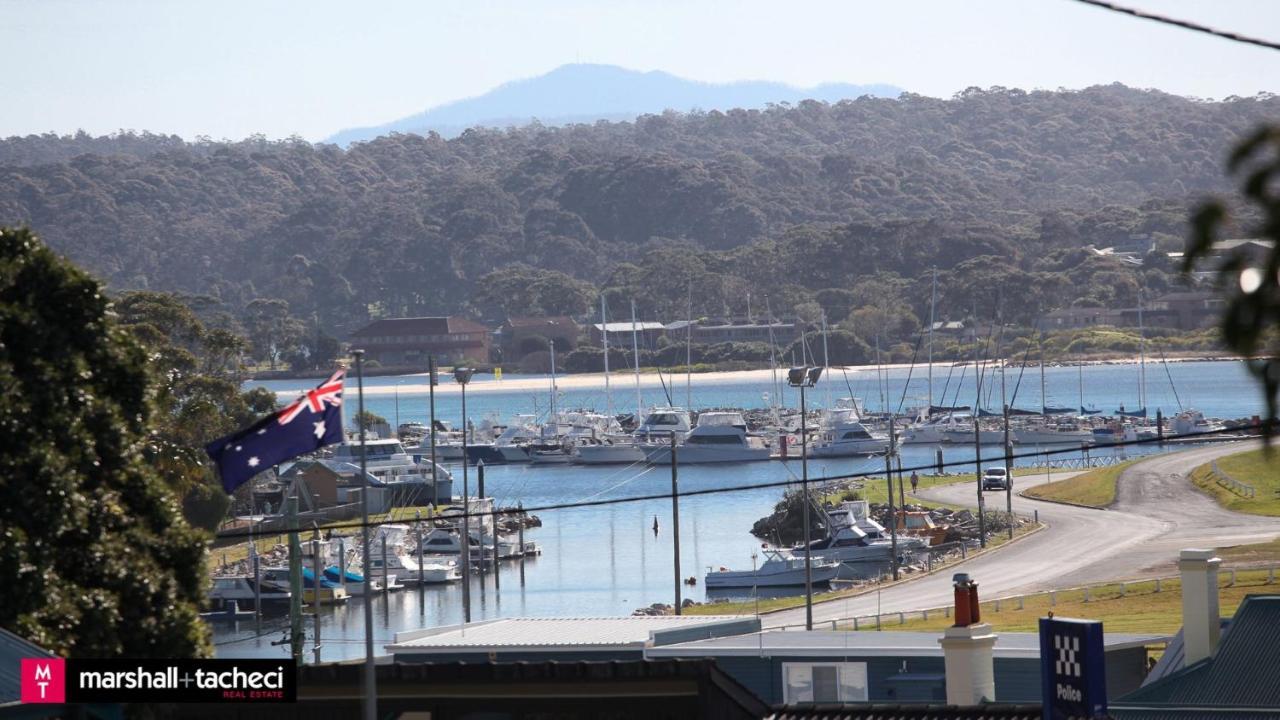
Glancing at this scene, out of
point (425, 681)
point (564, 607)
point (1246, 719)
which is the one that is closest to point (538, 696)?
point (425, 681)

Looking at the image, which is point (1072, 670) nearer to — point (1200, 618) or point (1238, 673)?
point (1238, 673)

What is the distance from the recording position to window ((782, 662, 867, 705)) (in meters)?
21.3

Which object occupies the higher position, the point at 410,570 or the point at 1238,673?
the point at 1238,673

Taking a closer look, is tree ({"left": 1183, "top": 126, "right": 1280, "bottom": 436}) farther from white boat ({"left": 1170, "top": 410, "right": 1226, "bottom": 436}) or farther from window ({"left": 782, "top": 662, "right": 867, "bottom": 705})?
white boat ({"left": 1170, "top": 410, "right": 1226, "bottom": 436})

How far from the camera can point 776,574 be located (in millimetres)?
60594

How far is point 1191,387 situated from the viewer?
193m

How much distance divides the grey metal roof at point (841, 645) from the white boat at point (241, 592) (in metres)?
41.1

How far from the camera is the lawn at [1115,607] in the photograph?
37.2m

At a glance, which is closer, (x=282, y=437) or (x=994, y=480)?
(x=282, y=437)

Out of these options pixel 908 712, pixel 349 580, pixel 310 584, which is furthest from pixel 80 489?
pixel 349 580

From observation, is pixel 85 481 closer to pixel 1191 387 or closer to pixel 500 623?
pixel 500 623

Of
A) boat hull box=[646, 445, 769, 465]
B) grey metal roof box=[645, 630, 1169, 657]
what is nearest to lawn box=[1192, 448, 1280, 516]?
grey metal roof box=[645, 630, 1169, 657]

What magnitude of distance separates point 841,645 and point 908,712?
621cm

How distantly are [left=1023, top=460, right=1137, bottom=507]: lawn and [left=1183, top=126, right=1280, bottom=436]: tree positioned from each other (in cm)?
6592
